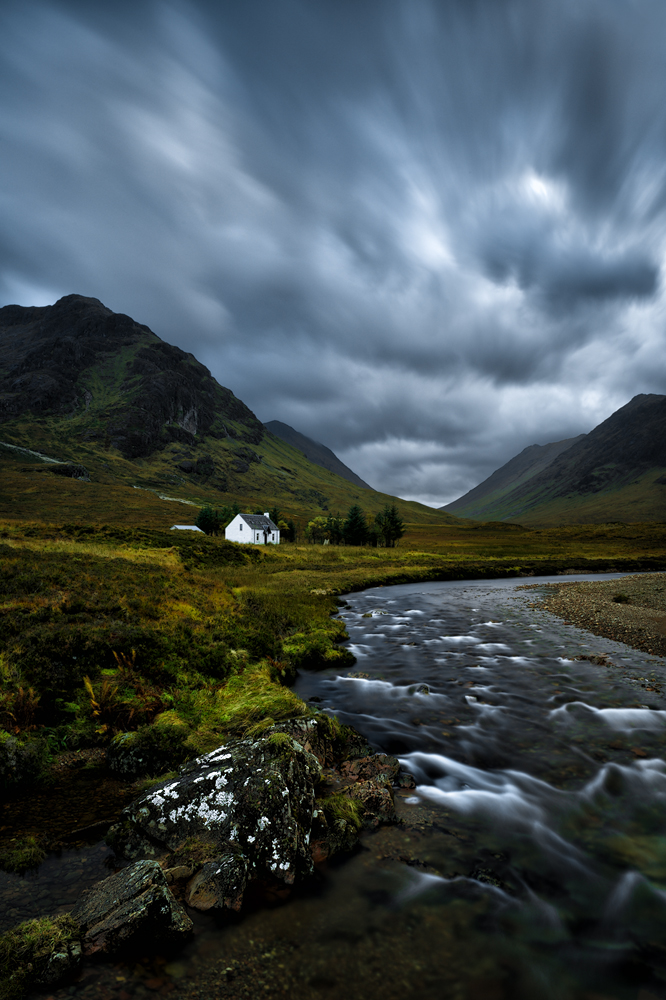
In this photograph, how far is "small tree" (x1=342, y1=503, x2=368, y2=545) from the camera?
109 meters

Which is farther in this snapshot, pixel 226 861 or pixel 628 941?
pixel 226 861

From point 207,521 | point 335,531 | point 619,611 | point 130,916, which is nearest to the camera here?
point 130,916

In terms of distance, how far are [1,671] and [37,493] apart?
15386 cm

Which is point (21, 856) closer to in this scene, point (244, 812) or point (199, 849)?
point (199, 849)

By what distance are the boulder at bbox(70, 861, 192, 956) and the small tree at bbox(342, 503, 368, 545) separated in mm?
103720

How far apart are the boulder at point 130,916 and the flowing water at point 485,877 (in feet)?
0.68

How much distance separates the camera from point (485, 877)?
615cm

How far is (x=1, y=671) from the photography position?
9055 mm

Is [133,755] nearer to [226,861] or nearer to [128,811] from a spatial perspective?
[128,811]

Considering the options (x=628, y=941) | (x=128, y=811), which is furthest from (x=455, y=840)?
(x=128, y=811)

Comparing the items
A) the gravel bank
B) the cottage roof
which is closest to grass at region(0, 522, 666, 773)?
the gravel bank

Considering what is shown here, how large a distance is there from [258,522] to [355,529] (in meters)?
26.2

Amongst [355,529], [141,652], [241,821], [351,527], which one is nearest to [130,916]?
[241,821]

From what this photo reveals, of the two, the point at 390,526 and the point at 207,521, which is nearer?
the point at 390,526
